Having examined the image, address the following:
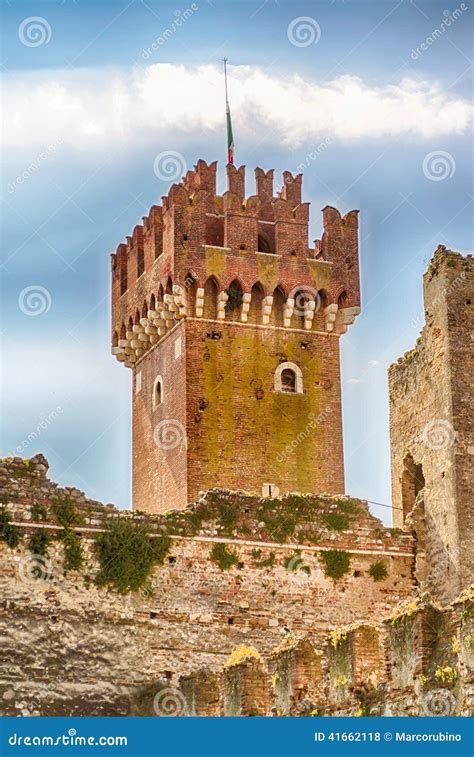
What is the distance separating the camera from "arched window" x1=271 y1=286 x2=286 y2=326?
47.5 meters

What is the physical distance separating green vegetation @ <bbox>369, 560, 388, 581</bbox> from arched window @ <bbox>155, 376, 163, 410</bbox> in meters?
11.0

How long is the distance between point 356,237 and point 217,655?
1662cm

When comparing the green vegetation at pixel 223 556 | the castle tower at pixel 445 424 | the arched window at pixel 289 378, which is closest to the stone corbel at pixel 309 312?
the arched window at pixel 289 378

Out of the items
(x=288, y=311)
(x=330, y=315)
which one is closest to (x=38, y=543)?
(x=288, y=311)

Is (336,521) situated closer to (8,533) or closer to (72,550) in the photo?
(72,550)

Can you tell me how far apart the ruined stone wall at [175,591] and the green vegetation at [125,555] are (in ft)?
0.41

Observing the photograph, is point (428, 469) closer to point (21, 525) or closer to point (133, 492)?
point (21, 525)

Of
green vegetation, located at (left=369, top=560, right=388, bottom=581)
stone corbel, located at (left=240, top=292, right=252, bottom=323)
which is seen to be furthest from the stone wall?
stone corbel, located at (left=240, top=292, right=252, bottom=323)

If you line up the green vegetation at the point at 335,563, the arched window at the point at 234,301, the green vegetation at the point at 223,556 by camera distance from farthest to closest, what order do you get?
the arched window at the point at 234,301, the green vegetation at the point at 335,563, the green vegetation at the point at 223,556

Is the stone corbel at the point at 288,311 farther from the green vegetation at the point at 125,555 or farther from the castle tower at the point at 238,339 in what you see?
the green vegetation at the point at 125,555

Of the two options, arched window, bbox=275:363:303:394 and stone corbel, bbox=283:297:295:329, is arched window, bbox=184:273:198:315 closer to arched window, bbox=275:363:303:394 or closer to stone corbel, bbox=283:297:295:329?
stone corbel, bbox=283:297:295:329

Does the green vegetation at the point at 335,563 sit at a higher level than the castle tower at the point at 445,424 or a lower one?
lower

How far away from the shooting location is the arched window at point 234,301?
46.8m

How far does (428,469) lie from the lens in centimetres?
3912
